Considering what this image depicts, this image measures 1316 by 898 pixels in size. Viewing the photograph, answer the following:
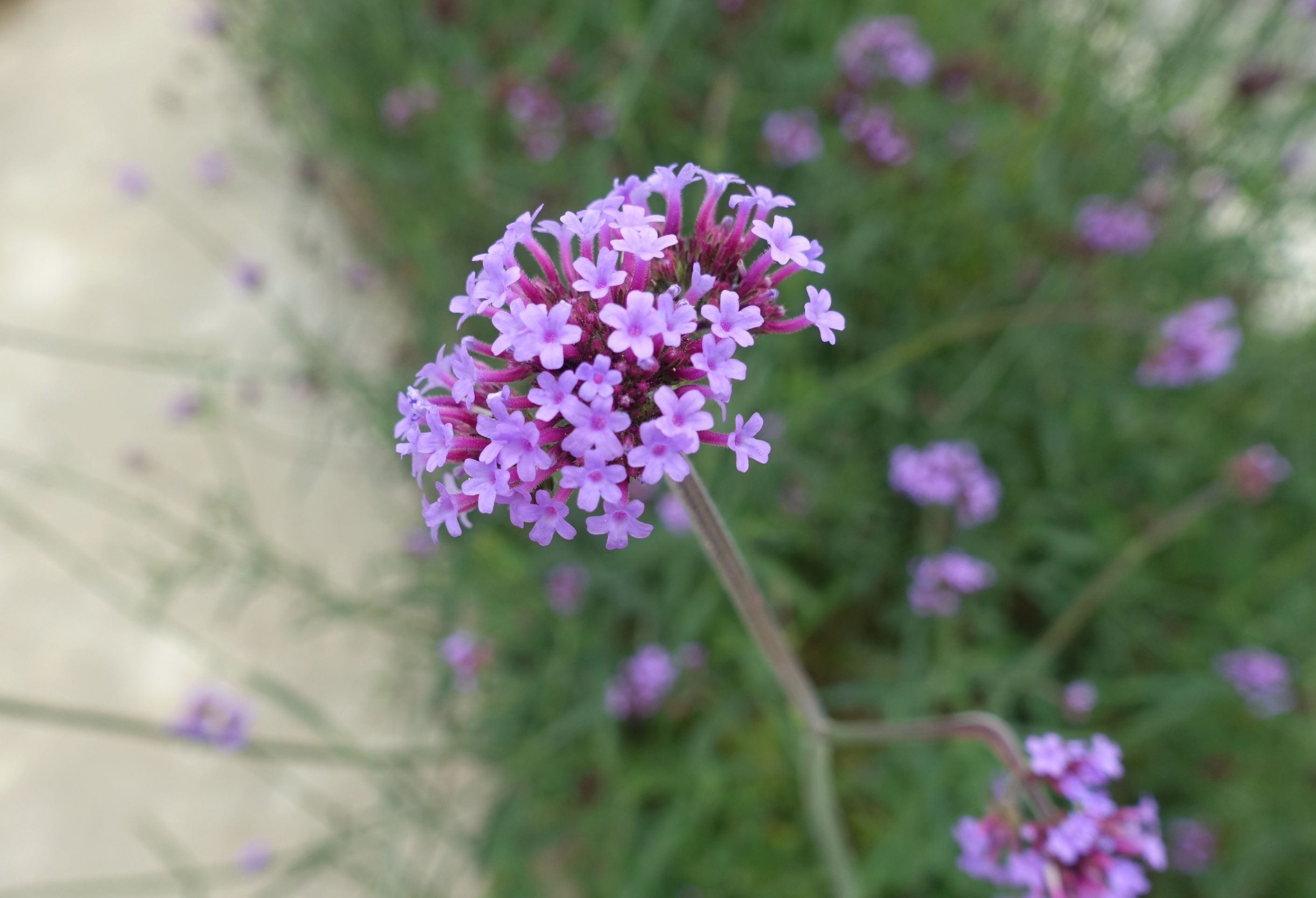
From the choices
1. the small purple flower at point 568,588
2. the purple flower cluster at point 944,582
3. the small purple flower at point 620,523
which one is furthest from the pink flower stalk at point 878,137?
the small purple flower at point 620,523

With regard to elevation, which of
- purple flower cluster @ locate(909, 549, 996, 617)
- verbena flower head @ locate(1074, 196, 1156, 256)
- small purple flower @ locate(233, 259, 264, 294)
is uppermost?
small purple flower @ locate(233, 259, 264, 294)

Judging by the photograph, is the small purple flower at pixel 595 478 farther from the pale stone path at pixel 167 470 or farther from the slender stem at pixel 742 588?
the pale stone path at pixel 167 470

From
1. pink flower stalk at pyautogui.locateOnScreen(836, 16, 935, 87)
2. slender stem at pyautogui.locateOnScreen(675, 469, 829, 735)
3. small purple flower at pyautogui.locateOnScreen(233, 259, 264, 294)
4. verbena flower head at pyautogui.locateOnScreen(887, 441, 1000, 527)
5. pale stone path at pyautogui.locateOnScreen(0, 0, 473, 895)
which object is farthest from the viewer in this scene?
pale stone path at pyautogui.locateOnScreen(0, 0, 473, 895)

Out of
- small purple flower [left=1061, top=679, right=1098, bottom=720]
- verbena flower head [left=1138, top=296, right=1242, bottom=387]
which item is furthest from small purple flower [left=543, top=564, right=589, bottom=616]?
verbena flower head [left=1138, top=296, right=1242, bottom=387]

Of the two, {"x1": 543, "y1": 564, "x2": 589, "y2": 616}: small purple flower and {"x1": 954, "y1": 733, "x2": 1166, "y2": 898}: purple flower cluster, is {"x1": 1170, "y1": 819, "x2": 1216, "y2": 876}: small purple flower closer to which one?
{"x1": 954, "y1": 733, "x2": 1166, "y2": 898}: purple flower cluster

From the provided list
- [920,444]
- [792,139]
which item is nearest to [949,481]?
[920,444]
